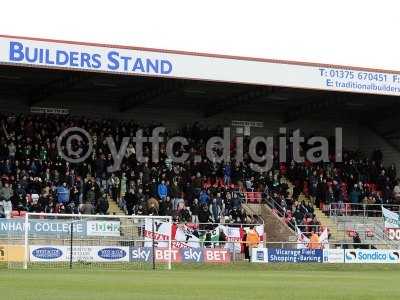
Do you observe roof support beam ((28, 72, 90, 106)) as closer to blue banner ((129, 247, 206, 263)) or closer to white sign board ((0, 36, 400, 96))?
white sign board ((0, 36, 400, 96))

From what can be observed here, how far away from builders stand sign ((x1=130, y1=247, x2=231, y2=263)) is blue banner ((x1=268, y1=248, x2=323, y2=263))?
1891mm

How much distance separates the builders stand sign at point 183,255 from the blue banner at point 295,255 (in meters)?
1.89

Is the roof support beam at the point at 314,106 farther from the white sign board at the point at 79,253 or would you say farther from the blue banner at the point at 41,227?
the blue banner at the point at 41,227

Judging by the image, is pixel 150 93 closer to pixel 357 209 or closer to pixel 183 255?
pixel 357 209

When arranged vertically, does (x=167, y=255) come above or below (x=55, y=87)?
below

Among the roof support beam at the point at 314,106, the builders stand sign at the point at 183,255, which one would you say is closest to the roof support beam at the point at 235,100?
the roof support beam at the point at 314,106

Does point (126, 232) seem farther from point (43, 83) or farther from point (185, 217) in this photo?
point (43, 83)

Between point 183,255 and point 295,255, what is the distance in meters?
5.52

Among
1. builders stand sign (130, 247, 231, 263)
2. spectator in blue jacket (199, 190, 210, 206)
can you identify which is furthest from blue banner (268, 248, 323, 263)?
spectator in blue jacket (199, 190, 210, 206)

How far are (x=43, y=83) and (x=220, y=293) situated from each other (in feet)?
97.2

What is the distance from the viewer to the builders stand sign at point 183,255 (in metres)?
32.1

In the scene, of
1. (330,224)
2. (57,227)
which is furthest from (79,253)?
(330,224)

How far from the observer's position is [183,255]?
3462 cm

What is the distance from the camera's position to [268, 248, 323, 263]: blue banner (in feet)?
121
